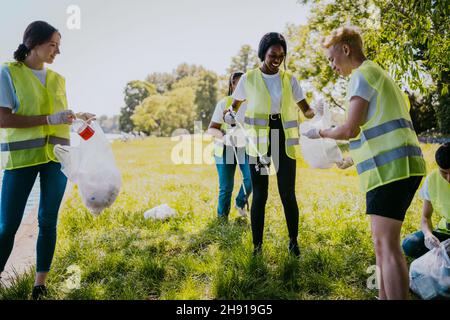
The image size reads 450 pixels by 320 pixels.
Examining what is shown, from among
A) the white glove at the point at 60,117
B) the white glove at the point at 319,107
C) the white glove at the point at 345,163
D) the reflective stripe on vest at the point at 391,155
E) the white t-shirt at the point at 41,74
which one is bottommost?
the white glove at the point at 345,163

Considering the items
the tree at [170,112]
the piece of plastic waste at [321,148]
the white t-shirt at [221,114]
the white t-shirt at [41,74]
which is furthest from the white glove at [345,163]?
the tree at [170,112]

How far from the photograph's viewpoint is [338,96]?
1912cm

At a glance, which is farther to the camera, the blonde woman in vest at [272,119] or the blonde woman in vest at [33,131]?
the blonde woman in vest at [272,119]

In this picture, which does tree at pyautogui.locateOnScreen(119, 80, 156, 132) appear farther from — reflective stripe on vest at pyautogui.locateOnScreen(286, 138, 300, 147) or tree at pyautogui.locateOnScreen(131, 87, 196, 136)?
A: reflective stripe on vest at pyautogui.locateOnScreen(286, 138, 300, 147)

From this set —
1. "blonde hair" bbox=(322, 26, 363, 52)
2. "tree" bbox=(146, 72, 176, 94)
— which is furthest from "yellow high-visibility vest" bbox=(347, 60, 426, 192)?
"tree" bbox=(146, 72, 176, 94)

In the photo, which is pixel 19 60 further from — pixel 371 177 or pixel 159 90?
pixel 159 90

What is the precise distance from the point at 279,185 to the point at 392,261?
1.20 metres

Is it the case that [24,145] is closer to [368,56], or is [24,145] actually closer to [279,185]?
[279,185]

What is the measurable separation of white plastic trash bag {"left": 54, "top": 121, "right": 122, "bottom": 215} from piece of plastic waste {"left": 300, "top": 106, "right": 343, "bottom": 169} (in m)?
1.39

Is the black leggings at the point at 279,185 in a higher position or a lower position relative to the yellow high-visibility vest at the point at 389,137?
lower

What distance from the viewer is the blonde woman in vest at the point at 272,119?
2812 millimetres

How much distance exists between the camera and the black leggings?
2855 millimetres

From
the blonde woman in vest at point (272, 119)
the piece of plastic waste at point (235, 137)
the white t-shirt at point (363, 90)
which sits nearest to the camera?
the white t-shirt at point (363, 90)

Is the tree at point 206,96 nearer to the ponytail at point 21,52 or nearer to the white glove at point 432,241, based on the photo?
the ponytail at point 21,52
